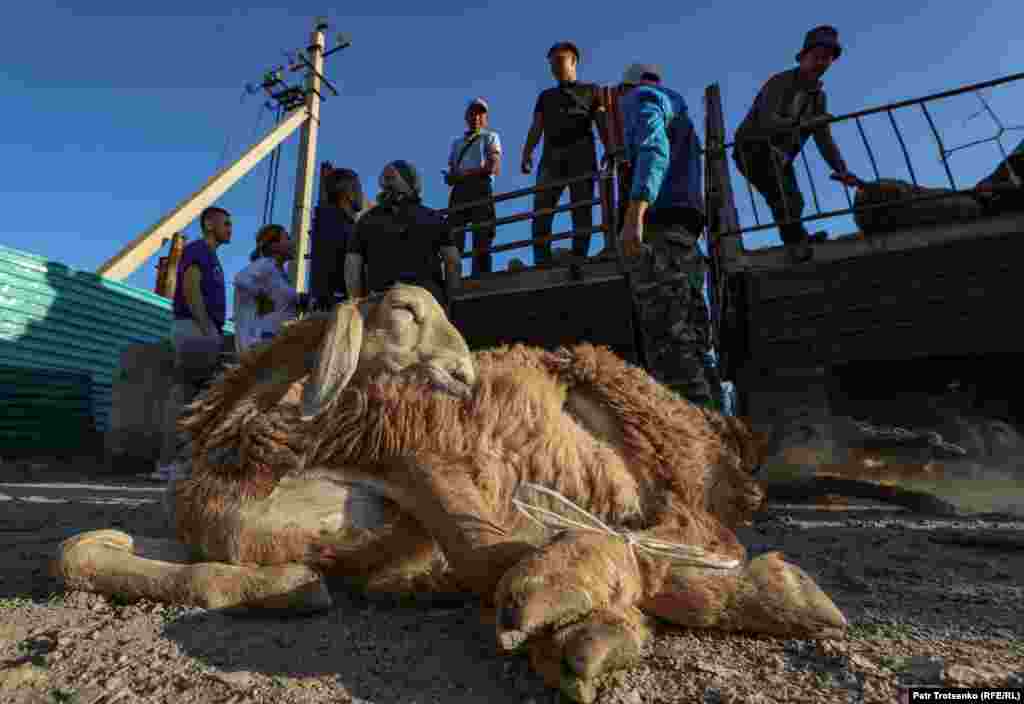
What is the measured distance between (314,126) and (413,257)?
33.4 feet

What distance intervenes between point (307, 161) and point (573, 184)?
843 centimetres

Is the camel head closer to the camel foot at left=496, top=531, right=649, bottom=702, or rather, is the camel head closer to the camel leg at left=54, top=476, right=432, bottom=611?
the camel leg at left=54, top=476, right=432, bottom=611

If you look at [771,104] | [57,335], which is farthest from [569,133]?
[57,335]

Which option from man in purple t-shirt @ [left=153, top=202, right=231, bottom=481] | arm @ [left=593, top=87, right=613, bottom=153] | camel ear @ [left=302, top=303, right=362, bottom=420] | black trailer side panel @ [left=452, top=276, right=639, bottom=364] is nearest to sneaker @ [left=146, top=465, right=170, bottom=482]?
man in purple t-shirt @ [left=153, top=202, right=231, bottom=481]

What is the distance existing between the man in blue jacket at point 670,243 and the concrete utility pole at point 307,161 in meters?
7.58

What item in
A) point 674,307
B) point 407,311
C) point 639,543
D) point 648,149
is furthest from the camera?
point 674,307

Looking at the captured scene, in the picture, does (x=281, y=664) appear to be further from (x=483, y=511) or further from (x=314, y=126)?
(x=314, y=126)

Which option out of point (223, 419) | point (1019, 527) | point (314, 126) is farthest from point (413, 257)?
point (314, 126)

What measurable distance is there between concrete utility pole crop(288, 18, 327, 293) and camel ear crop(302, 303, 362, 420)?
868cm

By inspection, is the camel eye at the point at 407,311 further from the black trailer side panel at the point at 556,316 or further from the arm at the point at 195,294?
the arm at the point at 195,294

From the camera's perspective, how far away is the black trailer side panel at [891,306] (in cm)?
433

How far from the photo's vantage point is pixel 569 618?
94 centimetres

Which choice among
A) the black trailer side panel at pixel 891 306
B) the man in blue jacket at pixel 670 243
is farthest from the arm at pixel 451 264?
the black trailer side panel at pixel 891 306

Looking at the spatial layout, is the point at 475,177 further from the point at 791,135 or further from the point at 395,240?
the point at 791,135
